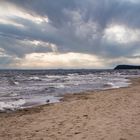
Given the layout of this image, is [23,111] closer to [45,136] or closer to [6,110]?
[6,110]

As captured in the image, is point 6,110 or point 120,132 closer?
point 120,132

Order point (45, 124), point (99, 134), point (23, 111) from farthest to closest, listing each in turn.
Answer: point (23, 111) → point (45, 124) → point (99, 134)

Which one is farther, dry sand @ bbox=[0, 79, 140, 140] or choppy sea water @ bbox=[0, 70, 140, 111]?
choppy sea water @ bbox=[0, 70, 140, 111]

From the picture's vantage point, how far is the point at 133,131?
307 inches

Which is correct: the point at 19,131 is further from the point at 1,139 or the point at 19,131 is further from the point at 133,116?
the point at 133,116

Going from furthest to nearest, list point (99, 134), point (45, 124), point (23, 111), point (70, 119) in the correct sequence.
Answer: point (23, 111) < point (70, 119) < point (45, 124) < point (99, 134)

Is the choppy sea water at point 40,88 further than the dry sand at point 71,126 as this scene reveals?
Yes

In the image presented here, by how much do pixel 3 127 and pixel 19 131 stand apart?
112cm

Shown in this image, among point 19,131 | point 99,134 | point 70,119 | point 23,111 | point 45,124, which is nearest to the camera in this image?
point 99,134

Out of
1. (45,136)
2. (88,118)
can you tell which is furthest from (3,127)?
(88,118)

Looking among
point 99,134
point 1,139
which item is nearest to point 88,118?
point 99,134

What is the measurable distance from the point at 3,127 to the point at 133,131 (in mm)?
4534

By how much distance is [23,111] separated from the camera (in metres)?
13.2

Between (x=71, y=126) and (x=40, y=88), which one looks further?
(x=40, y=88)
